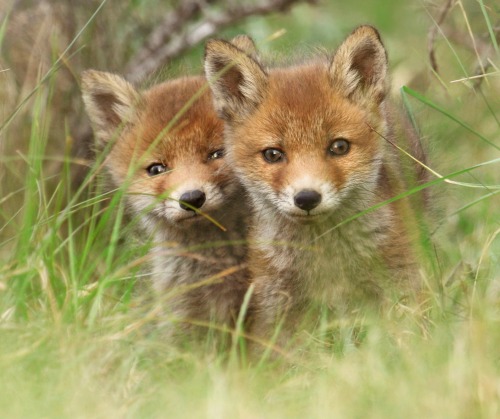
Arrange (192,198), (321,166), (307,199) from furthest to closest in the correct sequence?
(192,198)
(321,166)
(307,199)

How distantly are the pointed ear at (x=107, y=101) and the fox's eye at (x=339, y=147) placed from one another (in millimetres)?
1186

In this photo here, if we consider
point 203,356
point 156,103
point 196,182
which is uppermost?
point 156,103

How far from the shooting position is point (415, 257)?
4164mm

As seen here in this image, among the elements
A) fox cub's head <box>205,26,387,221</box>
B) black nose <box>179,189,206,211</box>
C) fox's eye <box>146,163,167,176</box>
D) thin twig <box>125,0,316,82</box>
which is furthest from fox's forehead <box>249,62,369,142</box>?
thin twig <box>125,0,316,82</box>

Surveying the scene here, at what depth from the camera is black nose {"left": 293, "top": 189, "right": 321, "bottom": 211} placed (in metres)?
3.78

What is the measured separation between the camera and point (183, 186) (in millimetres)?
4246

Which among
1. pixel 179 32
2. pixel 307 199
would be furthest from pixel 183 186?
pixel 179 32

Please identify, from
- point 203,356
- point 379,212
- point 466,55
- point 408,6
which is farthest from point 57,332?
point 408,6

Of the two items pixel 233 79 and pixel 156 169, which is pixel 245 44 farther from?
pixel 156 169

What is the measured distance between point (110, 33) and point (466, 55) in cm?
268

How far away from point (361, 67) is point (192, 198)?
3.49 ft

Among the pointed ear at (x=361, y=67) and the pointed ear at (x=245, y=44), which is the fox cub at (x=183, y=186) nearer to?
the pointed ear at (x=245, y=44)

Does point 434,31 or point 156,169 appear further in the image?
point 434,31

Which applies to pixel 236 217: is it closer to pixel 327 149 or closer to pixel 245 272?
pixel 245 272
